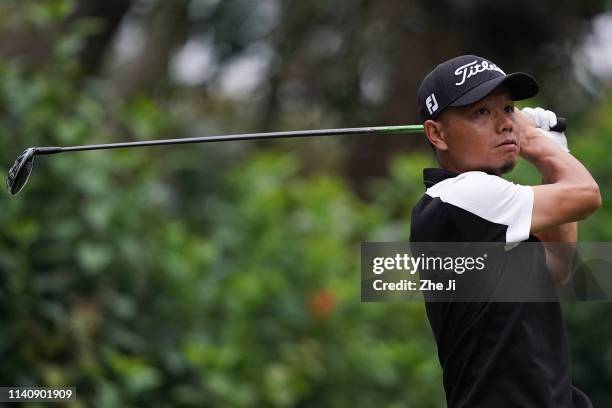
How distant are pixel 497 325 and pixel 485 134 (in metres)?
0.46

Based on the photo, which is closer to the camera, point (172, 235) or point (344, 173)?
point (172, 235)

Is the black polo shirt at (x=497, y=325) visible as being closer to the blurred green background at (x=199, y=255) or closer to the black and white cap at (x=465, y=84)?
the black and white cap at (x=465, y=84)

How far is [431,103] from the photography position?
8.69 feet

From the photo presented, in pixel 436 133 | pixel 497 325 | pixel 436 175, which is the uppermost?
pixel 436 133

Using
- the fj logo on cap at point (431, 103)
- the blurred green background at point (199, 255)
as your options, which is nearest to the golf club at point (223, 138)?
the fj logo on cap at point (431, 103)

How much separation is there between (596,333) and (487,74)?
409cm

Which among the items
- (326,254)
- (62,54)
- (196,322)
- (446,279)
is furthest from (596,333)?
(446,279)

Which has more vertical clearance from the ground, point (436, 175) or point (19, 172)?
point (19, 172)

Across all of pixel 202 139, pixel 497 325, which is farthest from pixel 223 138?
pixel 497 325

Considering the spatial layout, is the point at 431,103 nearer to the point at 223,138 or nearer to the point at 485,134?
the point at 485,134

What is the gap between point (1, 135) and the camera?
16.7ft

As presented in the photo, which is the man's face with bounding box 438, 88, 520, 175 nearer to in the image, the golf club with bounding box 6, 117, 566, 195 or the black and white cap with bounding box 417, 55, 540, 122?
the black and white cap with bounding box 417, 55, 540, 122

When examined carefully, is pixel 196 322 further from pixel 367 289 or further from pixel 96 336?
pixel 367 289

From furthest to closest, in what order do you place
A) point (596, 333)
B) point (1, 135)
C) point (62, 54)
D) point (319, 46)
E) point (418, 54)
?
point (319, 46) < point (418, 54) < point (596, 333) < point (62, 54) < point (1, 135)
